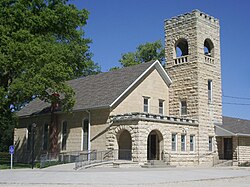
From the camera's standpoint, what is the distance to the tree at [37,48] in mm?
27578

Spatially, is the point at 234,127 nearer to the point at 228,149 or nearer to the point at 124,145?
the point at 228,149

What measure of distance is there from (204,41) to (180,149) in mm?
11263

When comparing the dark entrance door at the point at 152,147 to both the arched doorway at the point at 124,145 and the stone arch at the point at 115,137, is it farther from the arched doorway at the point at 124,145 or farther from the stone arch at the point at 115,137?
the stone arch at the point at 115,137

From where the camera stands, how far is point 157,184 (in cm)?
1673

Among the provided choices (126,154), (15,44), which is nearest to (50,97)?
(15,44)

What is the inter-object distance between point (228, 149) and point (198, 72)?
8510mm

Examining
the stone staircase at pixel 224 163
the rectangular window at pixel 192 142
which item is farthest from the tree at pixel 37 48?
the stone staircase at pixel 224 163

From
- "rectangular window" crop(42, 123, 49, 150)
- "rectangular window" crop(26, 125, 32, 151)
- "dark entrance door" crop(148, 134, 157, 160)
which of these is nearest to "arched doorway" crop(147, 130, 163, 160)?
"dark entrance door" crop(148, 134, 157, 160)

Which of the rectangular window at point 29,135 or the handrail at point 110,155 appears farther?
the rectangular window at point 29,135

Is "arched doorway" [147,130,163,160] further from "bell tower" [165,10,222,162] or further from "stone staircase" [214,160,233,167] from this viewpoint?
"stone staircase" [214,160,233,167]

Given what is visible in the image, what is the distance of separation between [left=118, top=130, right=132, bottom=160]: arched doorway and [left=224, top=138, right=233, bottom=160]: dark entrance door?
35.0ft

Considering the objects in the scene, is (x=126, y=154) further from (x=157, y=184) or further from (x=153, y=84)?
(x=157, y=184)

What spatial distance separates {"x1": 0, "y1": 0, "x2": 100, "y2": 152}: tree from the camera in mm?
27578

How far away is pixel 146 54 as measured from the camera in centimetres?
5981
